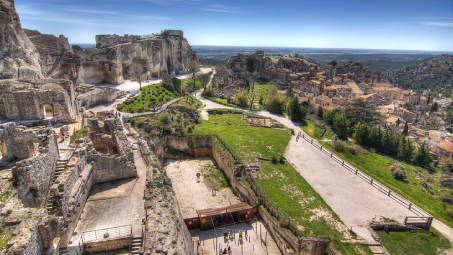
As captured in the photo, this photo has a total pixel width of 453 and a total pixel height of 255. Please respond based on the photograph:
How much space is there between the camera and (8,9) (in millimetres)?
27422

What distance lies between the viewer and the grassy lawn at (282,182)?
17.4 meters

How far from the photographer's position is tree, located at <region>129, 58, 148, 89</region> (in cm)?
4598

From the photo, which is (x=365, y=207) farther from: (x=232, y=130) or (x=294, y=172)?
(x=232, y=130)

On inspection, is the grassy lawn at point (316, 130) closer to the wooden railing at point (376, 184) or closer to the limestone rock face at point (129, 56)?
the wooden railing at point (376, 184)

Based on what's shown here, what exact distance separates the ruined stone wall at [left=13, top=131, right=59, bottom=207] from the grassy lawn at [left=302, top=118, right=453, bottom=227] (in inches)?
969

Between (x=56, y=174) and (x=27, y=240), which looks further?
(x=56, y=174)

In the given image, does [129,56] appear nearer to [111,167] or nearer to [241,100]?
[241,100]

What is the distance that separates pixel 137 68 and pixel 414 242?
4245cm

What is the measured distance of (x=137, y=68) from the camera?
46.3 metres

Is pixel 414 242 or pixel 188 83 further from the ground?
pixel 188 83

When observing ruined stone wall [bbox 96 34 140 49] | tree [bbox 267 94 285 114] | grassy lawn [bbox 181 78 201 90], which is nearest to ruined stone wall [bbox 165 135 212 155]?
tree [bbox 267 94 285 114]

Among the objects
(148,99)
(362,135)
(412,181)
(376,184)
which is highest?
(148,99)

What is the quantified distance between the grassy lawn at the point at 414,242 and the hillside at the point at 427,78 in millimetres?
113312

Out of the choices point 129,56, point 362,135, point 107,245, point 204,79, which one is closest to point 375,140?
point 362,135
